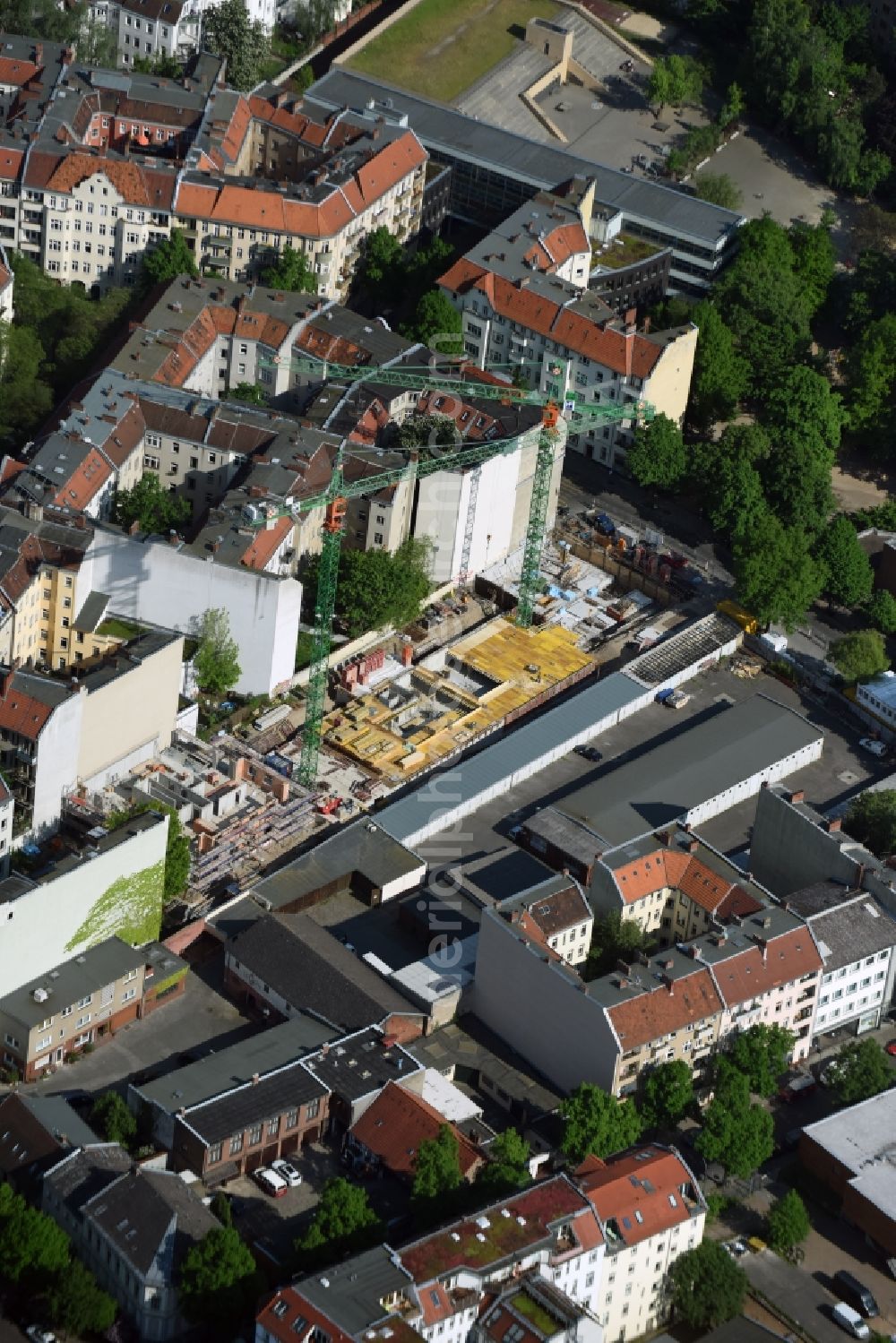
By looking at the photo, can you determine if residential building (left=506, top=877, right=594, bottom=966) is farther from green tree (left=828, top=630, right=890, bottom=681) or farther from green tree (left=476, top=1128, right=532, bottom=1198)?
green tree (left=828, top=630, right=890, bottom=681)

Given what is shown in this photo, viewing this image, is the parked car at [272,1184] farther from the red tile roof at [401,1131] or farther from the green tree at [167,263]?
the green tree at [167,263]

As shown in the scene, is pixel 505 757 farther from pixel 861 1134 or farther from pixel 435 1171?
pixel 435 1171

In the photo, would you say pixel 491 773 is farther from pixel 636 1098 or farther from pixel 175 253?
pixel 175 253

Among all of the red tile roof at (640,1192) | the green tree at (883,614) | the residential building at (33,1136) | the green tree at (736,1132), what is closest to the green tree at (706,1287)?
the red tile roof at (640,1192)

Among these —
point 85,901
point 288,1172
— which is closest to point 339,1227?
point 288,1172

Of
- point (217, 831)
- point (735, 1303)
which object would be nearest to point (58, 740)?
point (217, 831)

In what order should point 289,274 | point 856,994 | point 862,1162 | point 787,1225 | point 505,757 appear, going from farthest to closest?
point 289,274, point 505,757, point 856,994, point 862,1162, point 787,1225
